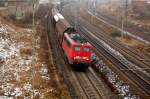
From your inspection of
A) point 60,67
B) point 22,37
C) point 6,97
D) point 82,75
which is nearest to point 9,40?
point 22,37

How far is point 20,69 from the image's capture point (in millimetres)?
37750

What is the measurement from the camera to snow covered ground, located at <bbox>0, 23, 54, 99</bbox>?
30.3m

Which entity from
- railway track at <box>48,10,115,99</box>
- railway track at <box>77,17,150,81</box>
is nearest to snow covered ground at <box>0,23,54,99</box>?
railway track at <box>48,10,115,99</box>

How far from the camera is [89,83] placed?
34.1 meters

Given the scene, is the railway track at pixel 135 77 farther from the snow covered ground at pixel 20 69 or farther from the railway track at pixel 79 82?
the snow covered ground at pixel 20 69

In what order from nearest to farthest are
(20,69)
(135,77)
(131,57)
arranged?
(135,77) → (20,69) → (131,57)

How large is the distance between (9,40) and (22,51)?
6246 millimetres

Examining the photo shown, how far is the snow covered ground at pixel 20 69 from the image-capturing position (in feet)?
99.5

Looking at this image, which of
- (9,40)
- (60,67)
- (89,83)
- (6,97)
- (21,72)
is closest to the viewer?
(6,97)

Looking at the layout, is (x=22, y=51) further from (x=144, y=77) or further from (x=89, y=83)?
(x=144, y=77)

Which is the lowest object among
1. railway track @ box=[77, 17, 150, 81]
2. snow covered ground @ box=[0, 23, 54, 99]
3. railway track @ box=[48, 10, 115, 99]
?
railway track @ box=[77, 17, 150, 81]

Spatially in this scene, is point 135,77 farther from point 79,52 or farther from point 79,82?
point 79,52

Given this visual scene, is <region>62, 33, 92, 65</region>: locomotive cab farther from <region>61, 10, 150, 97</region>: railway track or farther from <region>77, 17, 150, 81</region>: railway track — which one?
<region>77, 17, 150, 81</region>: railway track

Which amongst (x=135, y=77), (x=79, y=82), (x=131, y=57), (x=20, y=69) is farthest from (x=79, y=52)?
(x=131, y=57)
